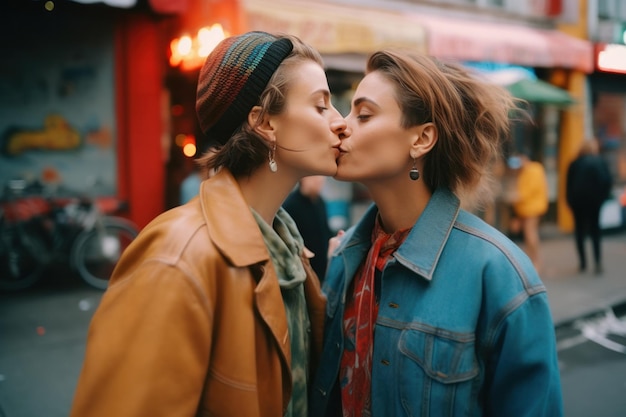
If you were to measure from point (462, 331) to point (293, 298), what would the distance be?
579 mm

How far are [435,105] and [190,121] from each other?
7971mm

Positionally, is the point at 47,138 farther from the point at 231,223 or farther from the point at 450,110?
the point at 450,110

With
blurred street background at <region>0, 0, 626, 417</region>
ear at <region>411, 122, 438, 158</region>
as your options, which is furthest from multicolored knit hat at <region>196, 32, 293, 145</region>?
blurred street background at <region>0, 0, 626, 417</region>

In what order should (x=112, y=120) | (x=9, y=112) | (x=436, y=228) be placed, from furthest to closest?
(x=112, y=120), (x=9, y=112), (x=436, y=228)

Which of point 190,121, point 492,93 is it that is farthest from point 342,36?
point 492,93

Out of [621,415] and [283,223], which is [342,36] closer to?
[621,415]

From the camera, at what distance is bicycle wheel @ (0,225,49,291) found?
7.25 meters

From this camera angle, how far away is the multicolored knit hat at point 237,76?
1.82 m

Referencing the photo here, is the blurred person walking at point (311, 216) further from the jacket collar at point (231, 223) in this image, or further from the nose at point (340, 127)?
the jacket collar at point (231, 223)

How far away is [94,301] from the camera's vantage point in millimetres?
7121

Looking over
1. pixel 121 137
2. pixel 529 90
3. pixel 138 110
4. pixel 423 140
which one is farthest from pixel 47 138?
pixel 529 90

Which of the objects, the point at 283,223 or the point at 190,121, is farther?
the point at 190,121

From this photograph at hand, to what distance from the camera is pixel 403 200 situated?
2.09 meters

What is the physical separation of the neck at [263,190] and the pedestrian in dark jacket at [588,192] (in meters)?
8.71
